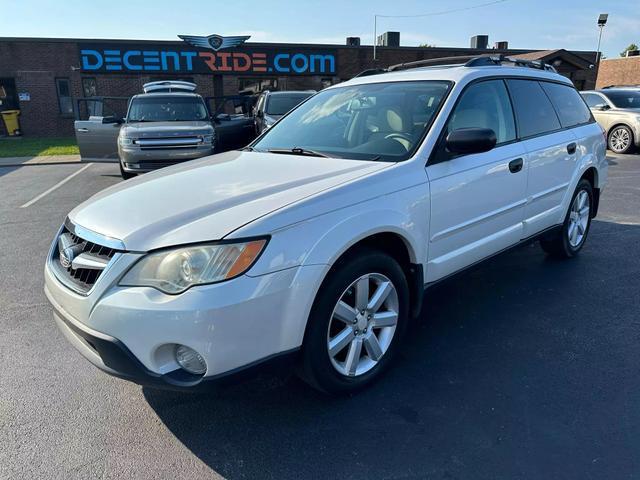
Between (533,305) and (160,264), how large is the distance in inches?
119

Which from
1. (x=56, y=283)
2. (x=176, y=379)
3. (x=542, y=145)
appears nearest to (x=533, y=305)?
(x=542, y=145)

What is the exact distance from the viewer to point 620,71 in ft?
122

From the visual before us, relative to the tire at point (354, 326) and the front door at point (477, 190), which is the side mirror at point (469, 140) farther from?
the tire at point (354, 326)

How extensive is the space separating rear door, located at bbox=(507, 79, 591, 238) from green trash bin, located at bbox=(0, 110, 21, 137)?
22.9 metres

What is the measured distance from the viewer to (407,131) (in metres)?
3.14

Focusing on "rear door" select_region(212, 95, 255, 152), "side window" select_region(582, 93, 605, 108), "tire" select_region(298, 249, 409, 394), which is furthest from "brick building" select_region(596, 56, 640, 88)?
"tire" select_region(298, 249, 409, 394)

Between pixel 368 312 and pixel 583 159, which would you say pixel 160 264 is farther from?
pixel 583 159

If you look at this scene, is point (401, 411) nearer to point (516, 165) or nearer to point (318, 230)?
point (318, 230)

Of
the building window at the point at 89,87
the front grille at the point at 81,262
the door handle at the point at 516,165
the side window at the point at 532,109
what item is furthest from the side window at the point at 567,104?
the building window at the point at 89,87

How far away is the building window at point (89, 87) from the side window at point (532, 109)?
21240mm

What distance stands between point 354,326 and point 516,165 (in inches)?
74.2

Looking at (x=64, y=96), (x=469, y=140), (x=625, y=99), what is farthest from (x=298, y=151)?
(x=64, y=96)

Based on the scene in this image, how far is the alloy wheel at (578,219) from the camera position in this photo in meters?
4.77

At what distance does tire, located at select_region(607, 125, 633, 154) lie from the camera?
43.0ft
